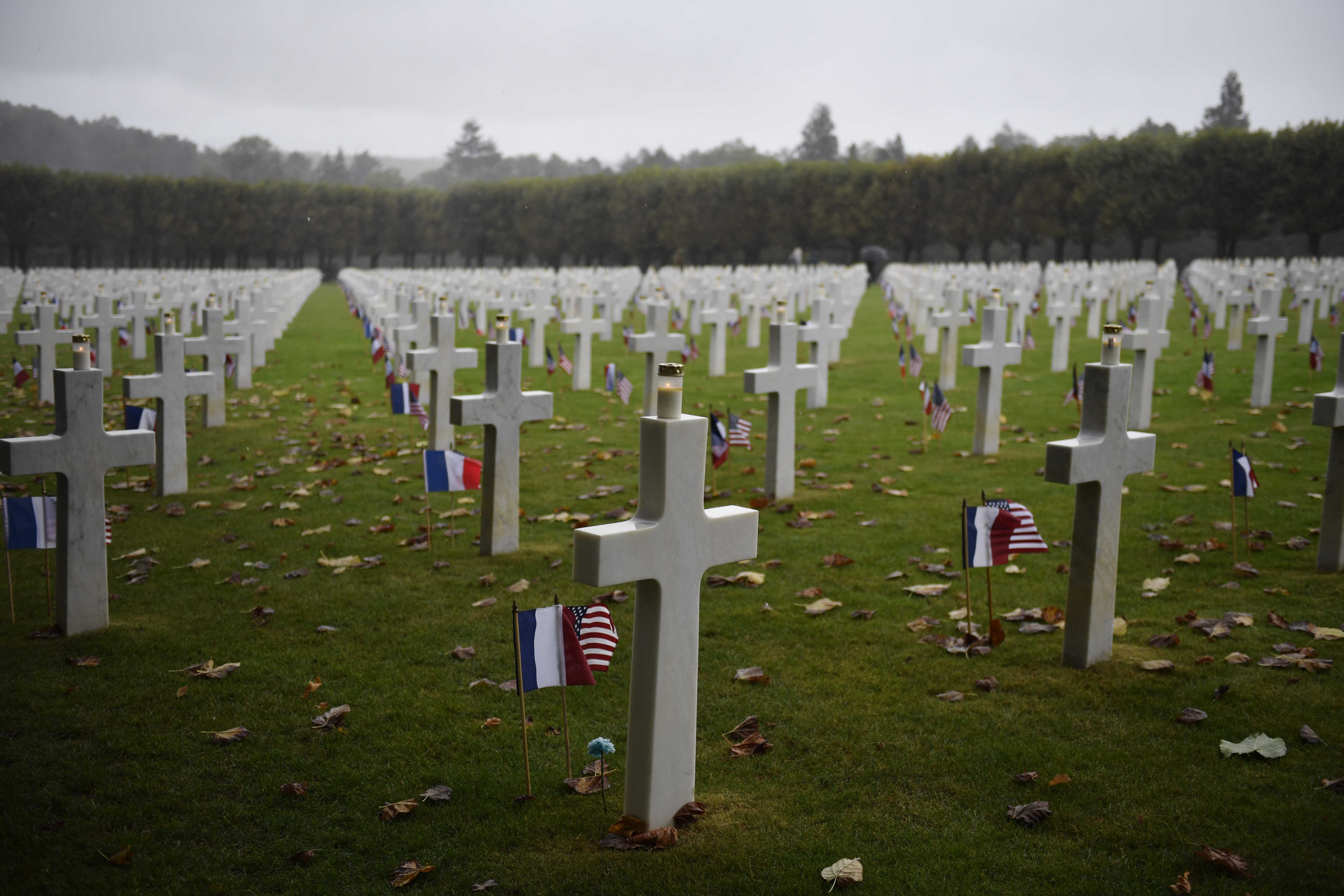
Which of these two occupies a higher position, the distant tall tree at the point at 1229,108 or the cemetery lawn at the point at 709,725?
the distant tall tree at the point at 1229,108

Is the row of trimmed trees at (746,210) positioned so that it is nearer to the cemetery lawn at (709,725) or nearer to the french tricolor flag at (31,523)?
the french tricolor flag at (31,523)

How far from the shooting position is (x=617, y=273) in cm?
4262

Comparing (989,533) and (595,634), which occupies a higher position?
(989,533)

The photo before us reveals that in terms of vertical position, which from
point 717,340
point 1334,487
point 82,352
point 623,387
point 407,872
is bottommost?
point 407,872

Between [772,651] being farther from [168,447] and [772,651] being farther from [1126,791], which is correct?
[168,447]

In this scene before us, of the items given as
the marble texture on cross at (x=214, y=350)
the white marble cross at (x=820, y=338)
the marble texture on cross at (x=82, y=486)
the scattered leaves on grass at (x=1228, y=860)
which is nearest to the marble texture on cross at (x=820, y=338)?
the white marble cross at (x=820, y=338)

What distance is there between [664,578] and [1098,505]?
2.61m

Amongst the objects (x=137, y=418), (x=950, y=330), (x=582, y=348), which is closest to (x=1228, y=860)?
(x=137, y=418)

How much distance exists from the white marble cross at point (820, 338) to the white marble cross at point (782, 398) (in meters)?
2.78

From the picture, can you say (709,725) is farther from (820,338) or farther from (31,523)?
(820,338)

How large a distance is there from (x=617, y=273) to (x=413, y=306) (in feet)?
96.4

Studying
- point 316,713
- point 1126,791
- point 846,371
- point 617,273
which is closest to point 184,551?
point 316,713

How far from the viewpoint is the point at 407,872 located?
3340 mm

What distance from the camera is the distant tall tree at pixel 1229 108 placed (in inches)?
2817
